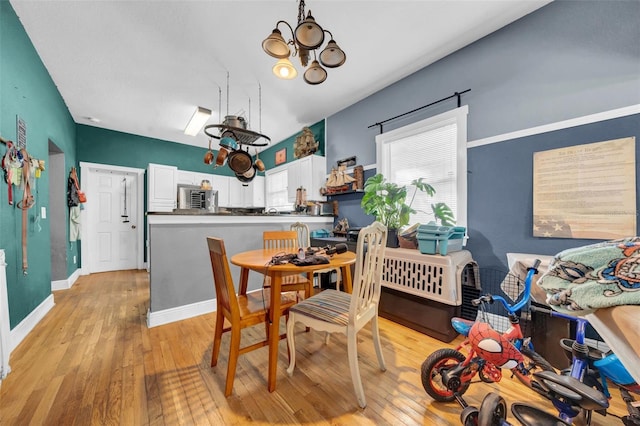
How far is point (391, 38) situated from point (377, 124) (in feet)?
3.44

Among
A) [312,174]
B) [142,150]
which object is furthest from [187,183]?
[312,174]

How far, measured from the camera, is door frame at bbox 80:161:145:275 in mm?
4348

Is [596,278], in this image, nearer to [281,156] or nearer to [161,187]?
[281,156]

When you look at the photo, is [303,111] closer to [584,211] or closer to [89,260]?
[584,211]

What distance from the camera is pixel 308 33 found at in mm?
1477

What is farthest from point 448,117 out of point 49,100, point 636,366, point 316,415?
point 49,100

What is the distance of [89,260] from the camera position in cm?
445

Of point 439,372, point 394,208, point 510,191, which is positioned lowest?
point 439,372

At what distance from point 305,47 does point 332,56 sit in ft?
0.90

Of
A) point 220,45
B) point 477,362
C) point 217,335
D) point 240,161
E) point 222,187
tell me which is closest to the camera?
point 477,362

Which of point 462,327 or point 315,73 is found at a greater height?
point 315,73

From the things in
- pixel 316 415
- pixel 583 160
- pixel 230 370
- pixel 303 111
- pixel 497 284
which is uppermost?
pixel 303 111

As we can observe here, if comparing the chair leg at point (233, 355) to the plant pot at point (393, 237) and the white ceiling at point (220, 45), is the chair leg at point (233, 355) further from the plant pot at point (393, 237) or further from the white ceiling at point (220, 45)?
the white ceiling at point (220, 45)

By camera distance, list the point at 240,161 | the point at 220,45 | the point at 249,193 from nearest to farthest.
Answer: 1. the point at 220,45
2. the point at 240,161
3. the point at 249,193
